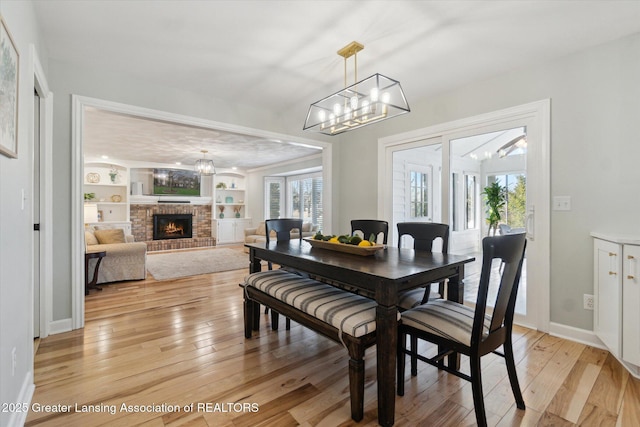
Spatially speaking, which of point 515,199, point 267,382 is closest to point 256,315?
point 267,382

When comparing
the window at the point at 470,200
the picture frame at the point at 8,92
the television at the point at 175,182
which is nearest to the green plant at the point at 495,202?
the window at the point at 470,200

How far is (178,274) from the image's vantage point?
4.95m

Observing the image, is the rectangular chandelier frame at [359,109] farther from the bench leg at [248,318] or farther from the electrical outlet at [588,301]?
the electrical outlet at [588,301]

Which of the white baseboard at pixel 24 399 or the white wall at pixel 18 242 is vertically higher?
the white wall at pixel 18 242

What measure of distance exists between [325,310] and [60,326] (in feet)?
8.37

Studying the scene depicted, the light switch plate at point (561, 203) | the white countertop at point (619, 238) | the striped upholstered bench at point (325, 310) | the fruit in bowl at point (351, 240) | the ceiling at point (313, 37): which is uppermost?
the ceiling at point (313, 37)

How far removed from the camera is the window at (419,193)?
4.23 meters

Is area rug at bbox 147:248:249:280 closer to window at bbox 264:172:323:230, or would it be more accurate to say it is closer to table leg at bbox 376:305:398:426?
window at bbox 264:172:323:230

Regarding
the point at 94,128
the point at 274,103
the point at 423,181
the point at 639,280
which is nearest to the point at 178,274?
the point at 94,128

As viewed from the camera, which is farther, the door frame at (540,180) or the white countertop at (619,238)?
the door frame at (540,180)

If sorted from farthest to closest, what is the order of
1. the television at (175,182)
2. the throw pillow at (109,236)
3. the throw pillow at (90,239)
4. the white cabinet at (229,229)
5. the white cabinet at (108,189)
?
1. the white cabinet at (229,229)
2. the television at (175,182)
3. the white cabinet at (108,189)
4. the throw pillow at (109,236)
5. the throw pillow at (90,239)

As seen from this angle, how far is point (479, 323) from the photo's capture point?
55.8 inches

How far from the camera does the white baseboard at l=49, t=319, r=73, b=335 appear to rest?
2607 mm

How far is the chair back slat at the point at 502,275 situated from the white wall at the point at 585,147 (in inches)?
57.7
